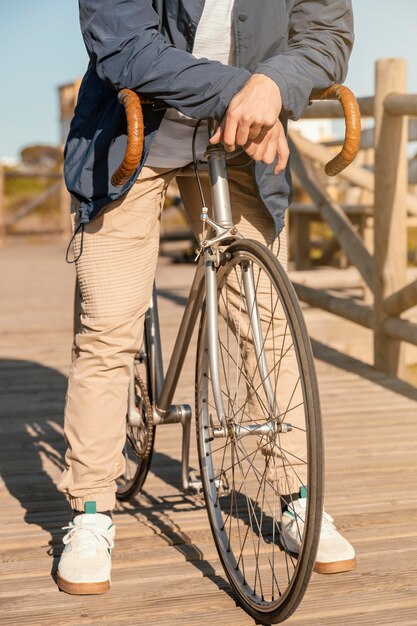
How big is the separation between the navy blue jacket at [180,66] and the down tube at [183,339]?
24cm

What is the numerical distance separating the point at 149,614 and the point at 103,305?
682mm

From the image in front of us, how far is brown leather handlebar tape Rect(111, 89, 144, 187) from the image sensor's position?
7.15 ft

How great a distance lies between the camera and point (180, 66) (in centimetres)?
224

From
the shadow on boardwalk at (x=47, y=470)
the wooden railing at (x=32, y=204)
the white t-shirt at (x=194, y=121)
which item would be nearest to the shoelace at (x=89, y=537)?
the shadow on boardwalk at (x=47, y=470)

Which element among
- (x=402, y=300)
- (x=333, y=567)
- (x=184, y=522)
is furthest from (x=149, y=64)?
(x=402, y=300)

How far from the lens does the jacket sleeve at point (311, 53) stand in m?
2.27

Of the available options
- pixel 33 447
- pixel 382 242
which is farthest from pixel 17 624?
pixel 382 242

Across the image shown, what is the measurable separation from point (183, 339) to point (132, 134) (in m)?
0.73

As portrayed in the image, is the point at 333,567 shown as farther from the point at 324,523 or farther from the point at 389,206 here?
the point at 389,206

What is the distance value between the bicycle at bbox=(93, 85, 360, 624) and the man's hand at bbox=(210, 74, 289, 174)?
0.42 ft

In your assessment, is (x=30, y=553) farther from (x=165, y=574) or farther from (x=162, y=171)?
(x=162, y=171)

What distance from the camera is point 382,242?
5.14 meters

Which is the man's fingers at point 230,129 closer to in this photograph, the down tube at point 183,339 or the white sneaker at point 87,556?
the down tube at point 183,339

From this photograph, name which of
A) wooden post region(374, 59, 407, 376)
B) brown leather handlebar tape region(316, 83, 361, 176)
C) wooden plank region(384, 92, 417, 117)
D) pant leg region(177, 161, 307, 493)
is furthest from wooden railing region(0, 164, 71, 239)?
brown leather handlebar tape region(316, 83, 361, 176)
